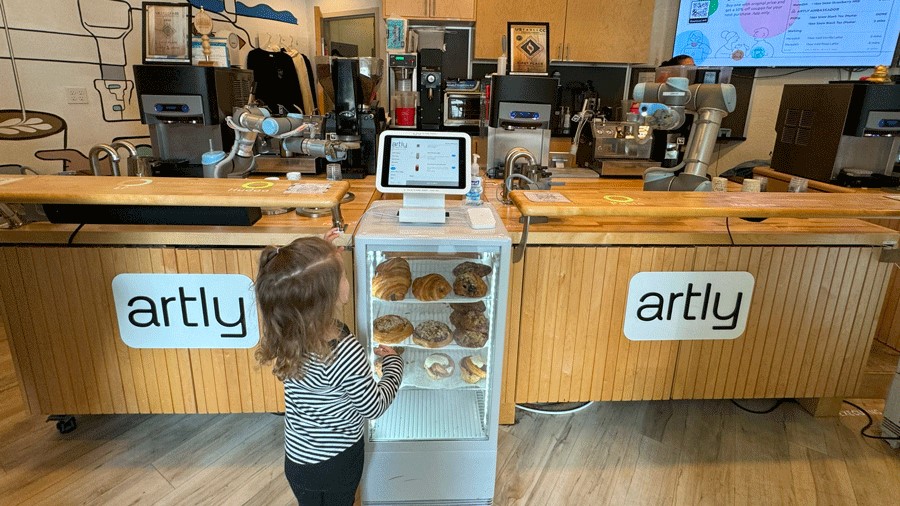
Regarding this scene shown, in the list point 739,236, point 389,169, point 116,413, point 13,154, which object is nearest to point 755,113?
point 739,236

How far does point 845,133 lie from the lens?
113 inches

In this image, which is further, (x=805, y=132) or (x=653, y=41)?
(x=653, y=41)

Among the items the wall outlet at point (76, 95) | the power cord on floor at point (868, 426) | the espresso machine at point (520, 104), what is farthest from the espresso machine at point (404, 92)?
the power cord on floor at point (868, 426)

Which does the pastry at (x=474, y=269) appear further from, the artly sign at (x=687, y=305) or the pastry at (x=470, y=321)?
the artly sign at (x=687, y=305)

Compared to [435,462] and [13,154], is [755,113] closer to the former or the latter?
[435,462]

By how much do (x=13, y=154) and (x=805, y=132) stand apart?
483 cm

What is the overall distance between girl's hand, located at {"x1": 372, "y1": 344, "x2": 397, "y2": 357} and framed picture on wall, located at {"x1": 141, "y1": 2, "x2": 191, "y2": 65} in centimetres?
223

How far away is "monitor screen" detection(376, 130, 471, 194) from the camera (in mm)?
1608

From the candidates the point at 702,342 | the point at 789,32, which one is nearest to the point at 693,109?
the point at 702,342

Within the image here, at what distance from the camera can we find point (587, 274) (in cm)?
204

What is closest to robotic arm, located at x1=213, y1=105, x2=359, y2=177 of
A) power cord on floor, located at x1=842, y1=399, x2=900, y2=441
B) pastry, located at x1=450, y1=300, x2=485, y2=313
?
pastry, located at x1=450, y1=300, x2=485, y2=313

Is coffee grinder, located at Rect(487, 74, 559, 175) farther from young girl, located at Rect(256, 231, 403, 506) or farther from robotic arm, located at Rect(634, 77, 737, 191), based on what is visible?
young girl, located at Rect(256, 231, 403, 506)

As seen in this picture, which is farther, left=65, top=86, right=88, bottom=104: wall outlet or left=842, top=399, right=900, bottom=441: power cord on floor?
left=65, top=86, right=88, bottom=104: wall outlet

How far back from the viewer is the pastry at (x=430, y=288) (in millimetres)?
1752
